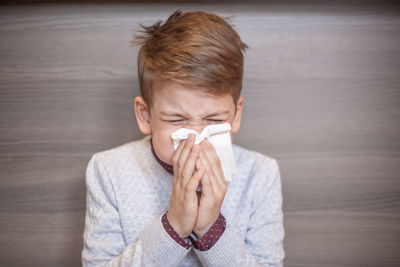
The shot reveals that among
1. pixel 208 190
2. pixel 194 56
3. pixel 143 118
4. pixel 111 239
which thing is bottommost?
pixel 111 239

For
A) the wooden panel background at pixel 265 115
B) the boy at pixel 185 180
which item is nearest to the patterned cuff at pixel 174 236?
the boy at pixel 185 180

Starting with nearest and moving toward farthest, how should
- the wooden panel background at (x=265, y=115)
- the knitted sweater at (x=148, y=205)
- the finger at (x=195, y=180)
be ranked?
the finger at (x=195, y=180), the knitted sweater at (x=148, y=205), the wooden panel background at (x=265, y=115)

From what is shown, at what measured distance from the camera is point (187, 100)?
680 mm

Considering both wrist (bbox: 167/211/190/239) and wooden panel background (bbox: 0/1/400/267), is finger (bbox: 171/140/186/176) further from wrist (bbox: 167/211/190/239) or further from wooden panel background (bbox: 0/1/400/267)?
wooden panel background (bbox: 0/1/400/267)

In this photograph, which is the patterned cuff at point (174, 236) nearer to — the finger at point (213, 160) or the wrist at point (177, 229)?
the wrist at point (177, 229)

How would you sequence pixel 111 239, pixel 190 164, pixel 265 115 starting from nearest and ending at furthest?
pixel 190 164 → pixel 111 239 → pixel 265 115

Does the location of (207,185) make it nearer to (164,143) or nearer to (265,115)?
(164,143)

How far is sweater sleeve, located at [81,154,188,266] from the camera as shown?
0.67m

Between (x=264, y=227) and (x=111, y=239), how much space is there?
0.37 meters

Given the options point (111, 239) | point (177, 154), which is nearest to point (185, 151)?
point (177, 154)

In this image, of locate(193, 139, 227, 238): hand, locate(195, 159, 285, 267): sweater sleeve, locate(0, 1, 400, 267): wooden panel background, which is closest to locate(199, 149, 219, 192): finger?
locate(193, 139, 227, 238): hand

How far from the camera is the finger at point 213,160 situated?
69cm

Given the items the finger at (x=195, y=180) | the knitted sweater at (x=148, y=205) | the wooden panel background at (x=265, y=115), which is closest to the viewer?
the finger at (x=195, y=180)

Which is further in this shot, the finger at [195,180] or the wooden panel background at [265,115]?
the wooden panel background at [265,115]
